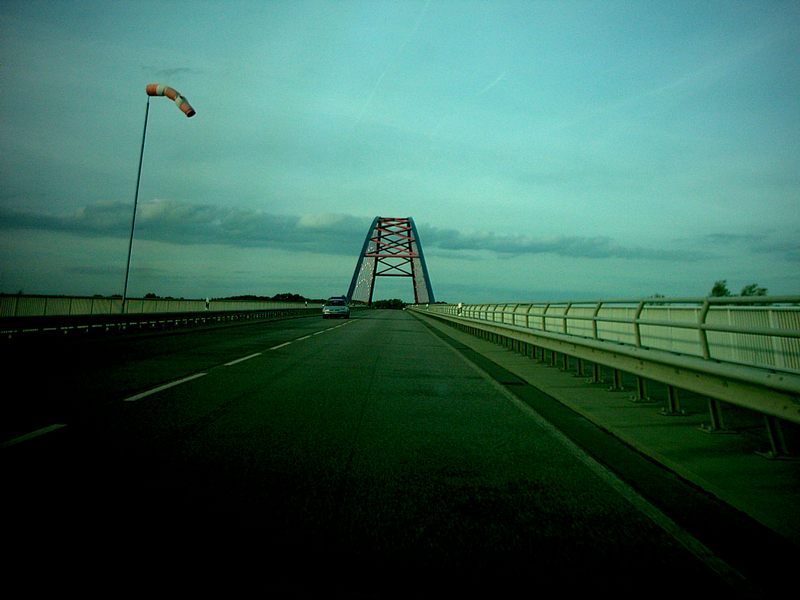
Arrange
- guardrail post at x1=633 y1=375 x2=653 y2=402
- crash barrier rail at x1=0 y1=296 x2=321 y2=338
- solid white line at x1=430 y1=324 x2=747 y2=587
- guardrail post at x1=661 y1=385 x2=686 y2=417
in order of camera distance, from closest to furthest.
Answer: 1. solid white line at x1=430 y1=324 x2=747 y2=587
2. guardrail post at x1=661 y1=385 x2=686 y2=417
3. guardrail post at x1=633 y1=375 x2=653 y2=402
4. crash barrier rail at x1=0 y1=296 x2=321 y2=338

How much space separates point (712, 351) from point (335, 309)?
139 ft

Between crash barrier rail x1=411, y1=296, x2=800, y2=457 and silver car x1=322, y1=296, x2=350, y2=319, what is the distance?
36.3 meters

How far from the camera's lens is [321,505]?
383 centimetres

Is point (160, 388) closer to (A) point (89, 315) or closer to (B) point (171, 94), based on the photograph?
(A) point (89, 315)

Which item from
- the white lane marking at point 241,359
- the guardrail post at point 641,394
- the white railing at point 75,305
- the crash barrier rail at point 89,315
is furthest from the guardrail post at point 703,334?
the white railing at point 75,305

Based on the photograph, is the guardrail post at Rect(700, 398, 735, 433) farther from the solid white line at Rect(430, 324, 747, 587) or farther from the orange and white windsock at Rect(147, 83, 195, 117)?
the orange and white windsock at Rect(147, 83, 195, 117)

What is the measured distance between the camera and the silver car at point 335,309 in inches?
1989

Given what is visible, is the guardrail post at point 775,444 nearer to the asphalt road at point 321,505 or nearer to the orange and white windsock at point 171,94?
the asphalt road at point 321,505

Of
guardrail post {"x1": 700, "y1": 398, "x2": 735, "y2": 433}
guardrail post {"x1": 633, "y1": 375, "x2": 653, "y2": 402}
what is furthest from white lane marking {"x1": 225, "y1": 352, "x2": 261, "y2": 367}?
guardrail post {"x1": 700, "y1": 398, "x2": 735, "y2": 433}

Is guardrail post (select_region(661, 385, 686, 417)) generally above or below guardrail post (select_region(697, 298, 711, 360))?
below

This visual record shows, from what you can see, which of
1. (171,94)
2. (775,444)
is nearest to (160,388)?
(775,444)

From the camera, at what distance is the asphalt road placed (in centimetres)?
286

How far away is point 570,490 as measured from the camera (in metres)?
4.29

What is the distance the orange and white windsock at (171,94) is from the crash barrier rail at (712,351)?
21.4 metres
